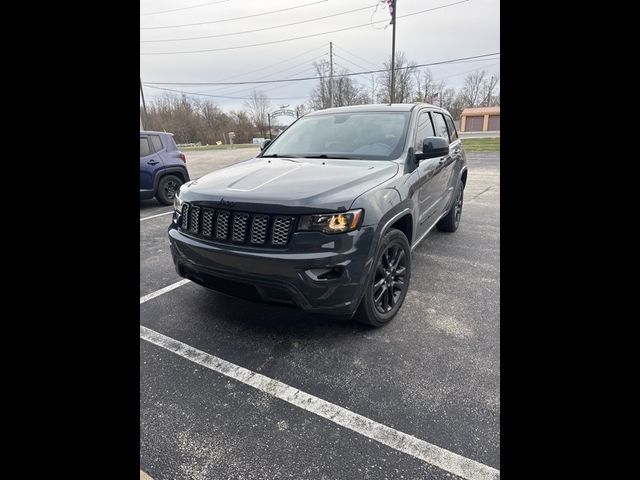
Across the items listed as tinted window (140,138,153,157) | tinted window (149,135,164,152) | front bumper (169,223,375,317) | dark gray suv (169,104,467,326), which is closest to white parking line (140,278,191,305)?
dark gray suv (169,104,467,326)

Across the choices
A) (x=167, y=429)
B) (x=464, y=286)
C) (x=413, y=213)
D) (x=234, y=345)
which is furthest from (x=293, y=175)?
(x=464, y=286)

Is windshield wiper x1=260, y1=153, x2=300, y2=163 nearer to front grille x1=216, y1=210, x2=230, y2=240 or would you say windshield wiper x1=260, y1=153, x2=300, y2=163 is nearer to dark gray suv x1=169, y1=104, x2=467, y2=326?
dark gray suv x1=169, y1=104, x2=467, y2=326

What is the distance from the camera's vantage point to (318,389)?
2350mm

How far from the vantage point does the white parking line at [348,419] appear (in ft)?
5.87

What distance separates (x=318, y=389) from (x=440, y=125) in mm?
3757

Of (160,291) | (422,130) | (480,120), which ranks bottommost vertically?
(160,291)

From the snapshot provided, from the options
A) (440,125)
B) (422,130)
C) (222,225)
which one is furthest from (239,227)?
(440,125)

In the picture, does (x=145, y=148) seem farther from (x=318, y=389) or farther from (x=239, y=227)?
(x=318, y=389)

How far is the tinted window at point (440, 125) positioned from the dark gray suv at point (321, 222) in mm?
883
